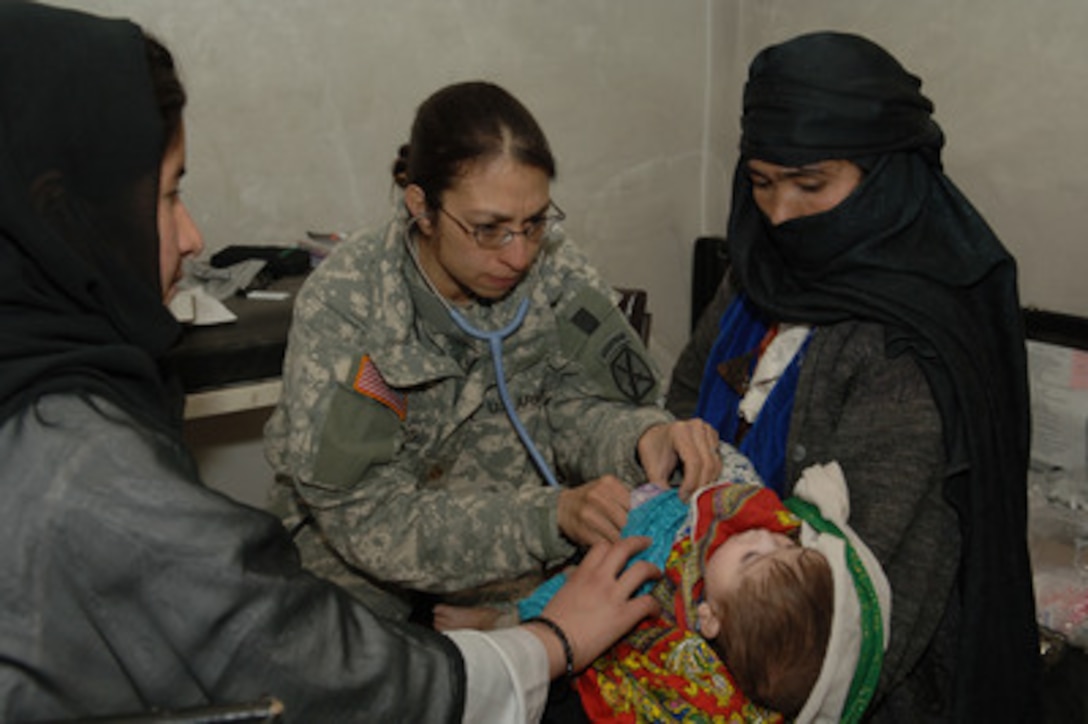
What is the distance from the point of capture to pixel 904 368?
1480mm

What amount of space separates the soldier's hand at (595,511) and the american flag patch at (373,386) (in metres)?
0.37

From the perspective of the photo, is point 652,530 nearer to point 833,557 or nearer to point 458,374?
point 833,557

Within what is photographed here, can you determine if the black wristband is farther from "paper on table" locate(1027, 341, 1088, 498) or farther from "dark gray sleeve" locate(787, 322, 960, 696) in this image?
"paper on table" locate(1027, 341, 1088, 498)

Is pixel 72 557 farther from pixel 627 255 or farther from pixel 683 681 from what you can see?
pixel 627 255

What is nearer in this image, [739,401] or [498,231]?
[498,231]

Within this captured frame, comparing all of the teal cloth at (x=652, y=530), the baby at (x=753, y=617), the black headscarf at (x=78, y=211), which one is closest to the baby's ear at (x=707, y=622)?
the baby at (x=753, y=617)

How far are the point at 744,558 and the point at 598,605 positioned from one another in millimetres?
253

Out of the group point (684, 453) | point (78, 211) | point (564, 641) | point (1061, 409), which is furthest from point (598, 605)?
point (1061, 409)

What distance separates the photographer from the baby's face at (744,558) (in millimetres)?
1375

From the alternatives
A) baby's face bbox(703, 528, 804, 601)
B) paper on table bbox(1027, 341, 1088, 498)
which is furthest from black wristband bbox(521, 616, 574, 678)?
paper on table bbox(1027, 341, 1088, 498)

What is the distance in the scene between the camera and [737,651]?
1.36 metres

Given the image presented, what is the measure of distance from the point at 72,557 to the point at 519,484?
1.15 metres

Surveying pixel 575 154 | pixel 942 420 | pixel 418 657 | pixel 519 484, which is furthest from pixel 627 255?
pixel 418 657

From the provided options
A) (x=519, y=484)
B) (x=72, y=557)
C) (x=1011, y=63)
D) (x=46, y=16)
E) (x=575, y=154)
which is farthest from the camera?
(x=575, y=154)
